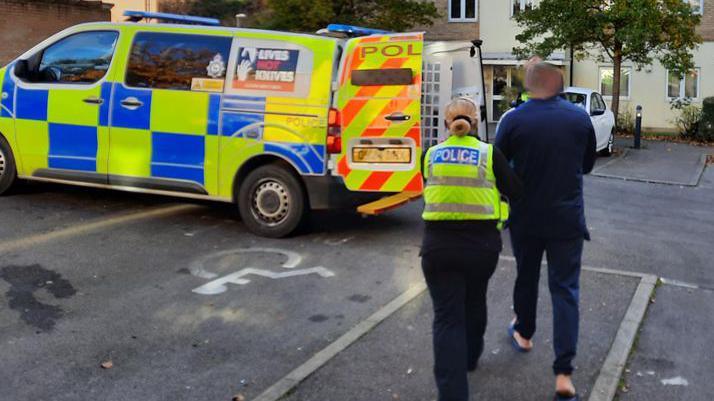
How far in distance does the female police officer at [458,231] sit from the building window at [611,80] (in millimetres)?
25083

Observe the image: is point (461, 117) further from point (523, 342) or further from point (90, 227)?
point (90, 227)

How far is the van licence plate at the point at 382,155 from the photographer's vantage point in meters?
7.22

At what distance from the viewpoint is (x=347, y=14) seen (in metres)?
19.1

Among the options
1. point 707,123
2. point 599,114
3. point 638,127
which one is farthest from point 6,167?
point 707,123

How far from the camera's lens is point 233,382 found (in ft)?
14.1

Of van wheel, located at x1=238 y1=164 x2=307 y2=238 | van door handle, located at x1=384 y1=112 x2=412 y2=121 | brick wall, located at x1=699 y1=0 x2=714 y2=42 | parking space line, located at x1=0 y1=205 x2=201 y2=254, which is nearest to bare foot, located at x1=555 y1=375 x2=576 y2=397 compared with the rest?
van door handle, located at x1=384 y1=112 x2=412 y2=121

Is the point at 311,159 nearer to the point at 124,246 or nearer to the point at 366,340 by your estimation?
the point at 124,246

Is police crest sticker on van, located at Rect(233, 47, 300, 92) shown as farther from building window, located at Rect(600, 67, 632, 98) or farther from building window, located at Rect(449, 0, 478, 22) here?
building window, located at Rect(449, 0, 478, 22)

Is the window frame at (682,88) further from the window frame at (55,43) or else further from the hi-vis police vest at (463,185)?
the hi-vis police vest at (463,185)

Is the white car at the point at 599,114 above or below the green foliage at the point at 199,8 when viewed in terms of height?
below

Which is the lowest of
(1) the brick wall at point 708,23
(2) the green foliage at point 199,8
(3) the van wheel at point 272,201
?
(3) the van wheel at point 272,201

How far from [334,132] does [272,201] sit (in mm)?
923

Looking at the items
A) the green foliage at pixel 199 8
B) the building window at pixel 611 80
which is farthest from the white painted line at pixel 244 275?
the green foliage at pixel 199 8

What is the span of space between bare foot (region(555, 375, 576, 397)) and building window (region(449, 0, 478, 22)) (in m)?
26.5
